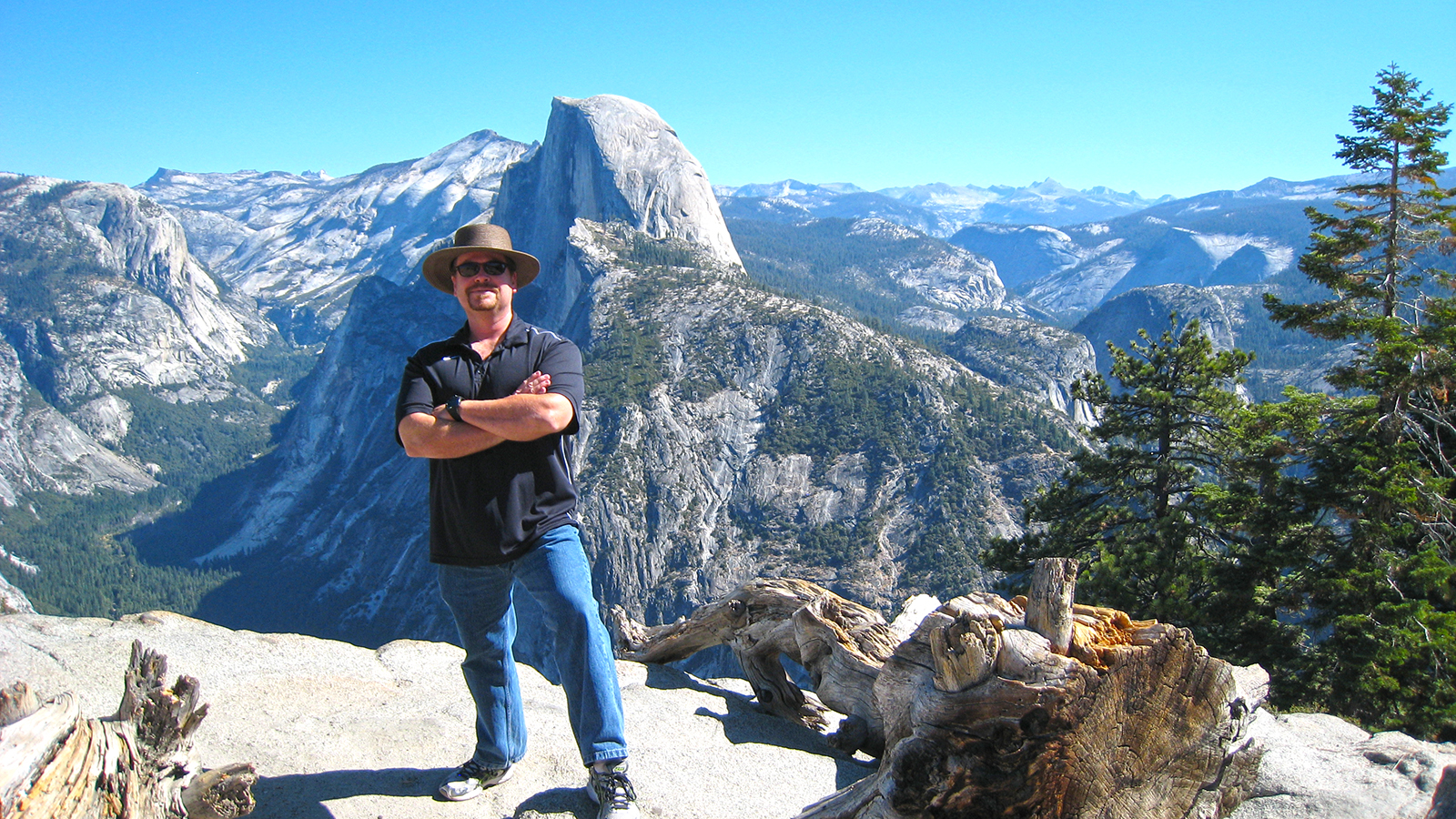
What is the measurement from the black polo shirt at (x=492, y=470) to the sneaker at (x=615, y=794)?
1.38 meters

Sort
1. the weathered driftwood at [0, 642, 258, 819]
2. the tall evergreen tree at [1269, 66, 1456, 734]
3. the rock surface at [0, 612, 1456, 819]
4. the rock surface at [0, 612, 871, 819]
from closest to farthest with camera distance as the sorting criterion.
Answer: the weathered driftwood at [0, 642, 258, 819] → the rock surface at [0, 612, 1456, 819] → the rock surface at [0, 612, 871, 819] → the tall evergreen tree at [1269, 66, 1456, 734]

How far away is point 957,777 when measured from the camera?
334 cm

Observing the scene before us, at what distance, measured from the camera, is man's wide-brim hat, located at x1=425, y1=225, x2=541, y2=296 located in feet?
14.2

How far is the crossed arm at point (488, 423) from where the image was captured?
13.2 feet

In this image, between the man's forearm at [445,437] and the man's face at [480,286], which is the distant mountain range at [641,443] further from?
the man's forearm at [445,437]

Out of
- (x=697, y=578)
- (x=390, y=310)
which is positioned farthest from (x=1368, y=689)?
(x=390, y=310)

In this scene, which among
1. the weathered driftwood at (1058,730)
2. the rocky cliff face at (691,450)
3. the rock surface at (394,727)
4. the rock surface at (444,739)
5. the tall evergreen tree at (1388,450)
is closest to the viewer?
the weathered driftwood at (1058,730)

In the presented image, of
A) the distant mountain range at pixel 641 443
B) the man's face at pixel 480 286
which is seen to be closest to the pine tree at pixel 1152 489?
the man's face at pixel 480 286

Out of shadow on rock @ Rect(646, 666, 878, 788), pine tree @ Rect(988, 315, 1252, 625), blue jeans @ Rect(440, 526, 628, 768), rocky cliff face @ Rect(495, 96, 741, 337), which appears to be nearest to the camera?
blue jeans @ Rect(440, 526, 628, 768)

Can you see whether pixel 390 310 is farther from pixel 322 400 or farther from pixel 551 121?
pixel 551 121

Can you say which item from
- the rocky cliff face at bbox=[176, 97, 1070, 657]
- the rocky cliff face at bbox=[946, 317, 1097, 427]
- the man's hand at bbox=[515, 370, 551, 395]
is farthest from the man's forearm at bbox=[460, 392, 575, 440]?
the rocky cliff face at bbox=[946, 317, 1097, 427]

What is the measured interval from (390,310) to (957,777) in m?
203

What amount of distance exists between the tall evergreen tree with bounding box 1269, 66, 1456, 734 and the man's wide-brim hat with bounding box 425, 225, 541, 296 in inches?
411

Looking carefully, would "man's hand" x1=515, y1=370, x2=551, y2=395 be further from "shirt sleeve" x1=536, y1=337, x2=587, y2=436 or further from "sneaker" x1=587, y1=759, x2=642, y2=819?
"sneaker" x1=587, y1=759, x2=642, y2=819
